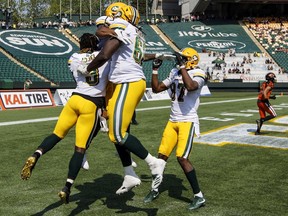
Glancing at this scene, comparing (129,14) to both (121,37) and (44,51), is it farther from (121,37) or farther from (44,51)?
(44,51)

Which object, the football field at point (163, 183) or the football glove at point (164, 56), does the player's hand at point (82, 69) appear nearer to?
the football glove at point (164, 56)

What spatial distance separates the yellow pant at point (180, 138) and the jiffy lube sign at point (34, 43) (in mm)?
30822

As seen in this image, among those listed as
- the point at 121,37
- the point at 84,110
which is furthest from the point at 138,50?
the point at 84,110

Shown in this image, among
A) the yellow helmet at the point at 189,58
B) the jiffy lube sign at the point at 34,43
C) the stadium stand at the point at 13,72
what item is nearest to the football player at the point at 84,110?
the yellow helmet at the point at 189,58

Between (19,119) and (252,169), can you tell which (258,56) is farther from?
(252,169)

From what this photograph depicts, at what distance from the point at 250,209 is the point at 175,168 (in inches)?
88.4

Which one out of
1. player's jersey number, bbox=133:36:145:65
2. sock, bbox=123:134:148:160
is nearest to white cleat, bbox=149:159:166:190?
sock, bbox=123:134:148:160

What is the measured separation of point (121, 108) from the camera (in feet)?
14.2

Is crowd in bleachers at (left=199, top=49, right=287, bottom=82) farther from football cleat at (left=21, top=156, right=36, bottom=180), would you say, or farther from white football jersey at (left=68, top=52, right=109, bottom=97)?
football cleat at (left=21, top=156, right=36, bottom=180)

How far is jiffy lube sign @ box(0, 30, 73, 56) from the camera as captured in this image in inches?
1369

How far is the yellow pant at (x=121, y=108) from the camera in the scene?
A: 169 inches

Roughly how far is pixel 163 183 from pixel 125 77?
209 cm

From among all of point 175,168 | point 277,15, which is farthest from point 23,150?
point 277,15

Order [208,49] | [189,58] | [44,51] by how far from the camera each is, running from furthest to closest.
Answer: [208,49], [44,51], [189,58]
